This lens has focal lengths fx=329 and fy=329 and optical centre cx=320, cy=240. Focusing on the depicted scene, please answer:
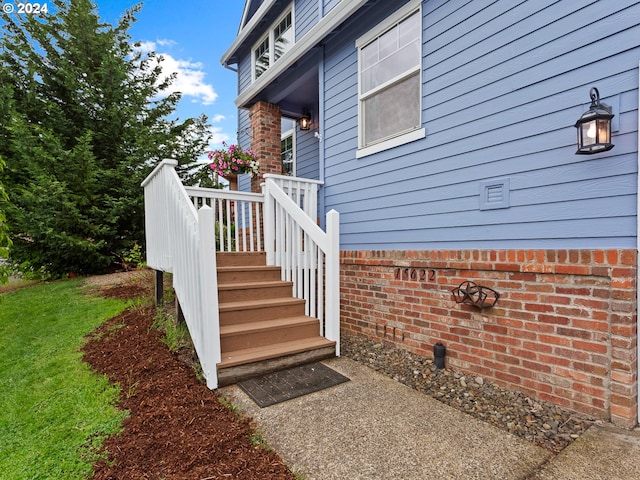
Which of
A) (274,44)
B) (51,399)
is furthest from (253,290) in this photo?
(274,44)

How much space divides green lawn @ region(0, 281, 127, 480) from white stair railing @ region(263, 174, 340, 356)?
5.90 ft

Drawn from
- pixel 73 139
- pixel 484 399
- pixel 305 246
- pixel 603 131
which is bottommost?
pixel 484 399

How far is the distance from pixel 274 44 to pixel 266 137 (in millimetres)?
1945

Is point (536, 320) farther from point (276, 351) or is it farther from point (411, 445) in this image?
point (276, 351)

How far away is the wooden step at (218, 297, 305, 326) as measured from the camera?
301 cm

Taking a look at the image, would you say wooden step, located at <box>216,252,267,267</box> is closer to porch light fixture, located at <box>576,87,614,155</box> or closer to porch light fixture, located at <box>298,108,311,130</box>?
porch light fixture, located at <box>576,87,614,155</box>

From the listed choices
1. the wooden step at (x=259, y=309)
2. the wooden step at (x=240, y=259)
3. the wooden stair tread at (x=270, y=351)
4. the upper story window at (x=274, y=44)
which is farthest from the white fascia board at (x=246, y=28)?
the wooden stair tread at (x=270, y=351)

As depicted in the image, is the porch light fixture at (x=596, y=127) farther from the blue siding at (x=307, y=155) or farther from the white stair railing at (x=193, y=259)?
the blue siding at (x=307, y=155)

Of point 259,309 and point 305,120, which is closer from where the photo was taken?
point 259,309

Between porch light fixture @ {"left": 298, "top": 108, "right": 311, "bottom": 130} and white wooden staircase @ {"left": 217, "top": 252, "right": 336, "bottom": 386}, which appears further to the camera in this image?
porch light fixture @ {"left": 298, "top": 108, "right": 311, "bottom": 130}

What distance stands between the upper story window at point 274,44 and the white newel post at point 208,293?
477 centimetres

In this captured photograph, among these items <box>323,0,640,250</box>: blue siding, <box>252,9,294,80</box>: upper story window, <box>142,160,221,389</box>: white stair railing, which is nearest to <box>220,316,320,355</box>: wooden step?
<box>142,160,221,389</box>: white stair railing

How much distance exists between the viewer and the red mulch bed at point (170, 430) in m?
1.59

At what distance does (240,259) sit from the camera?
3.86m
